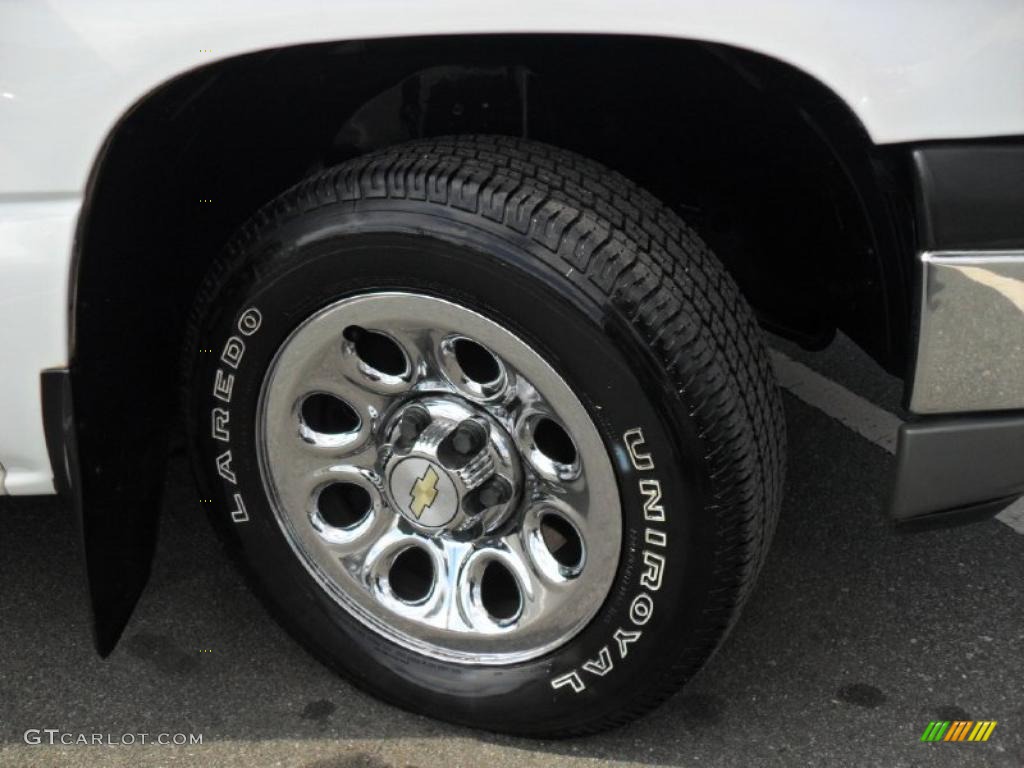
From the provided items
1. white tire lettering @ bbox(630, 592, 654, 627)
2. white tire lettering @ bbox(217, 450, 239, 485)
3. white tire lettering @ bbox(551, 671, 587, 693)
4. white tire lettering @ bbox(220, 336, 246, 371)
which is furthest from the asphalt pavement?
white tire lettering @ bbox(220, 336, 246, 371)

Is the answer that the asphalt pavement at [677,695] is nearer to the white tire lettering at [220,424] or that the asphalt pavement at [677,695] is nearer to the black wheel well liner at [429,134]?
the black wheel well liner at [429,134]

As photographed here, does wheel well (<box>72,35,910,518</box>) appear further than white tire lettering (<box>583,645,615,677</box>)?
No

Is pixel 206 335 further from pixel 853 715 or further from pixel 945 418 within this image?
pixel 853 715

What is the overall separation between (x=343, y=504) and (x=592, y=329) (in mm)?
710

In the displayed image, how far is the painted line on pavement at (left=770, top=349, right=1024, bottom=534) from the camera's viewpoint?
9.62ft

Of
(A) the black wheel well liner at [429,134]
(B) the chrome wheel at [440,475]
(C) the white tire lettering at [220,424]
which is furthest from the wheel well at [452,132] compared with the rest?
(B) the chrome wheel at [440,475]

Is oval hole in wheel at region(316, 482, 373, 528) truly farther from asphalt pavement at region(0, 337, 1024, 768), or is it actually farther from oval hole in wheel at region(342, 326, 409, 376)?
asphalt pavement at region(0, 337, 1024, 768)

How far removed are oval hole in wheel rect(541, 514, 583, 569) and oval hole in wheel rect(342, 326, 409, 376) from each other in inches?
14.4

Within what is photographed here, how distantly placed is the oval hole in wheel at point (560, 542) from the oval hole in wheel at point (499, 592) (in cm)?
11

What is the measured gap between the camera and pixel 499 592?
2.12 m

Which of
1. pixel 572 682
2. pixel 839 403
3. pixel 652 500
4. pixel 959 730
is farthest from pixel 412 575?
pixel 839 403

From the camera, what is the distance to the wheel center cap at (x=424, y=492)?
6.16 feet

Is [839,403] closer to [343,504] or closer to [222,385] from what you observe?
[343,504]

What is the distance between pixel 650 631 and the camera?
1.79 metres
